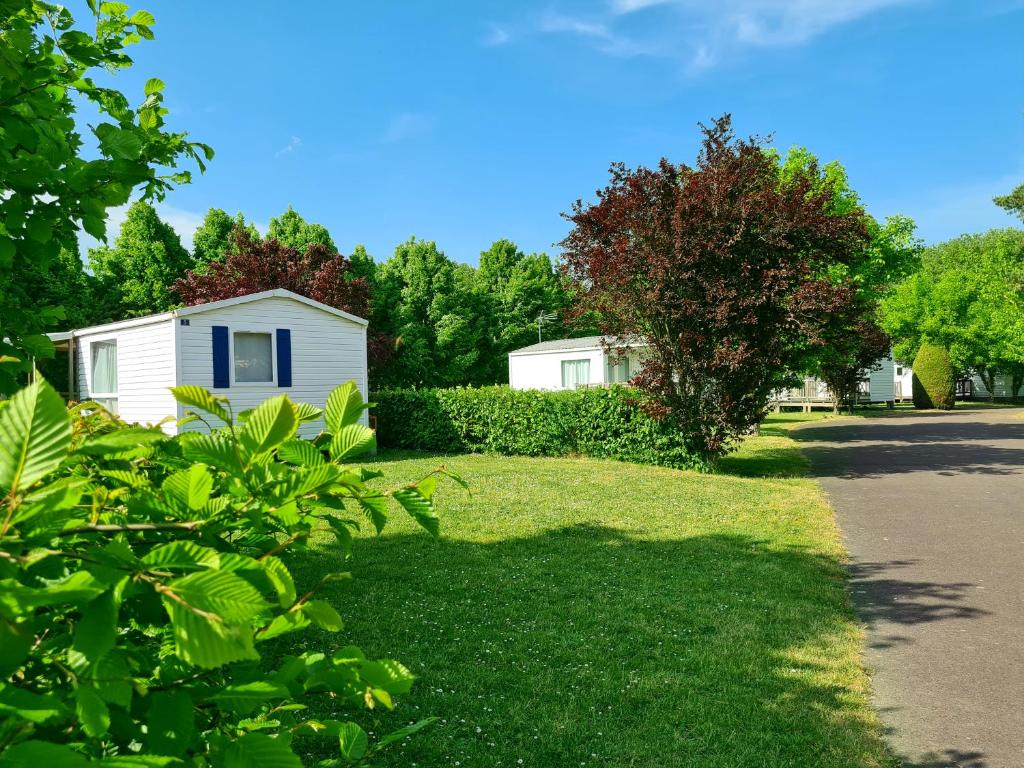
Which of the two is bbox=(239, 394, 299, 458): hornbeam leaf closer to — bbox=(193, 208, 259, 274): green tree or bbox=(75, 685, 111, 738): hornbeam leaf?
bbox=(75, 685, 111, 738): hornbeam leaf

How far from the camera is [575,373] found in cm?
2789

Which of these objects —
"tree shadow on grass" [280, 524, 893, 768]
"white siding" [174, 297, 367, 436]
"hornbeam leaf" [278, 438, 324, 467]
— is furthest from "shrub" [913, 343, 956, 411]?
"hornbeam leaf" [278, 438, 324, 467]

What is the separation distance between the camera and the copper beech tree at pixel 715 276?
1203cm

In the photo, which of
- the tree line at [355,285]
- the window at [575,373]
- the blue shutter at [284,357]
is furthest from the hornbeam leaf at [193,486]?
the window at [575,373]

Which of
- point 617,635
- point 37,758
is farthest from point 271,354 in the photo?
point 37,758

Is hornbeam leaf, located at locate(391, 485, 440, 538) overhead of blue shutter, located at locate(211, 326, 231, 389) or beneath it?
beneath

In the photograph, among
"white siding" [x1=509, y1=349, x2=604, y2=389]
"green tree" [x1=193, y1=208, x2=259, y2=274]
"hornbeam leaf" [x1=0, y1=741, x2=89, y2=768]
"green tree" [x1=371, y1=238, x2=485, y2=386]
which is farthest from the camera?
"green tree" [x1=371, y1=238, x2=485, y2=386]

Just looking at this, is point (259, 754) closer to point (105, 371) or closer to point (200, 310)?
point (200, 310)

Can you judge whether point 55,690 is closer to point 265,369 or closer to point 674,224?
point 674,224

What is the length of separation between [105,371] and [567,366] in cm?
1653

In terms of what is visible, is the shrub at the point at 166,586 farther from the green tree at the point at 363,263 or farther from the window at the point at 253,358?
the green tree at the point at 363,263

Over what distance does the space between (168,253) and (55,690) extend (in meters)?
31.2

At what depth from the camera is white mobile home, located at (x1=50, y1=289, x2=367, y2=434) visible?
14.4 meters

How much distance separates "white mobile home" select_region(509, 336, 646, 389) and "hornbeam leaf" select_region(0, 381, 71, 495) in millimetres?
24955
